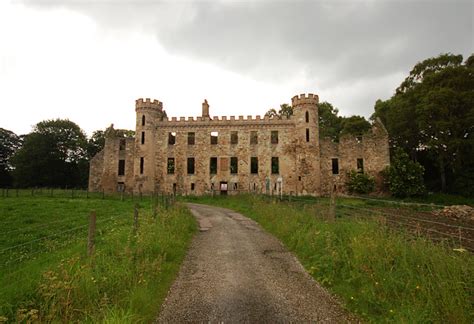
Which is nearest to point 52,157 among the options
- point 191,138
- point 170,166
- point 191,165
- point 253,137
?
point 170,166

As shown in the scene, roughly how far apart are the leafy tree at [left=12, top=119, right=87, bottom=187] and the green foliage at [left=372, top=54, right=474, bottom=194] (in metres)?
47.4

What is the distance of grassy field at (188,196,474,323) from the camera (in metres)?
4.05

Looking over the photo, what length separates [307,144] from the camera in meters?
29.7

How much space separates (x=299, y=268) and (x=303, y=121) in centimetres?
2489

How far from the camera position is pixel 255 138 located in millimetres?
31547

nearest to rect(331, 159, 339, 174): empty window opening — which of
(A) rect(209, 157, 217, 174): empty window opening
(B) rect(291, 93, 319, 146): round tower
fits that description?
(B) rect(291, 93, 319, 146): round tower

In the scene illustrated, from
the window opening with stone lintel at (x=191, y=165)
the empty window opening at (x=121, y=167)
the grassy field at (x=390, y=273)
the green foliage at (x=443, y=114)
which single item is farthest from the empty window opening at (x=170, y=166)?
the green foliage at (x=443, y=114)

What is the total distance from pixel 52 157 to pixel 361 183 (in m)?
44.3

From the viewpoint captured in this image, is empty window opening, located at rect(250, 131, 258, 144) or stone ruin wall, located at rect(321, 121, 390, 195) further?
empty window opening, located at rect(250, 131, 258, 144)

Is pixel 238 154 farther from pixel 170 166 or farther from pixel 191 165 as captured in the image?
pixel 170 166

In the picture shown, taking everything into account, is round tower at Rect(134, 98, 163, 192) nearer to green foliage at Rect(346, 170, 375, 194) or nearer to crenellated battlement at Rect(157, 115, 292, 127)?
crenellated battlement at Rect(157, 115, 292, 127)

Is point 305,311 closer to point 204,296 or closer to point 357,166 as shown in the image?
point 204,296

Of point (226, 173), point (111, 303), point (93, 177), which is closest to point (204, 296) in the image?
point (111, 303)

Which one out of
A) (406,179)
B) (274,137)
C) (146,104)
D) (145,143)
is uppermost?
(146,104)
